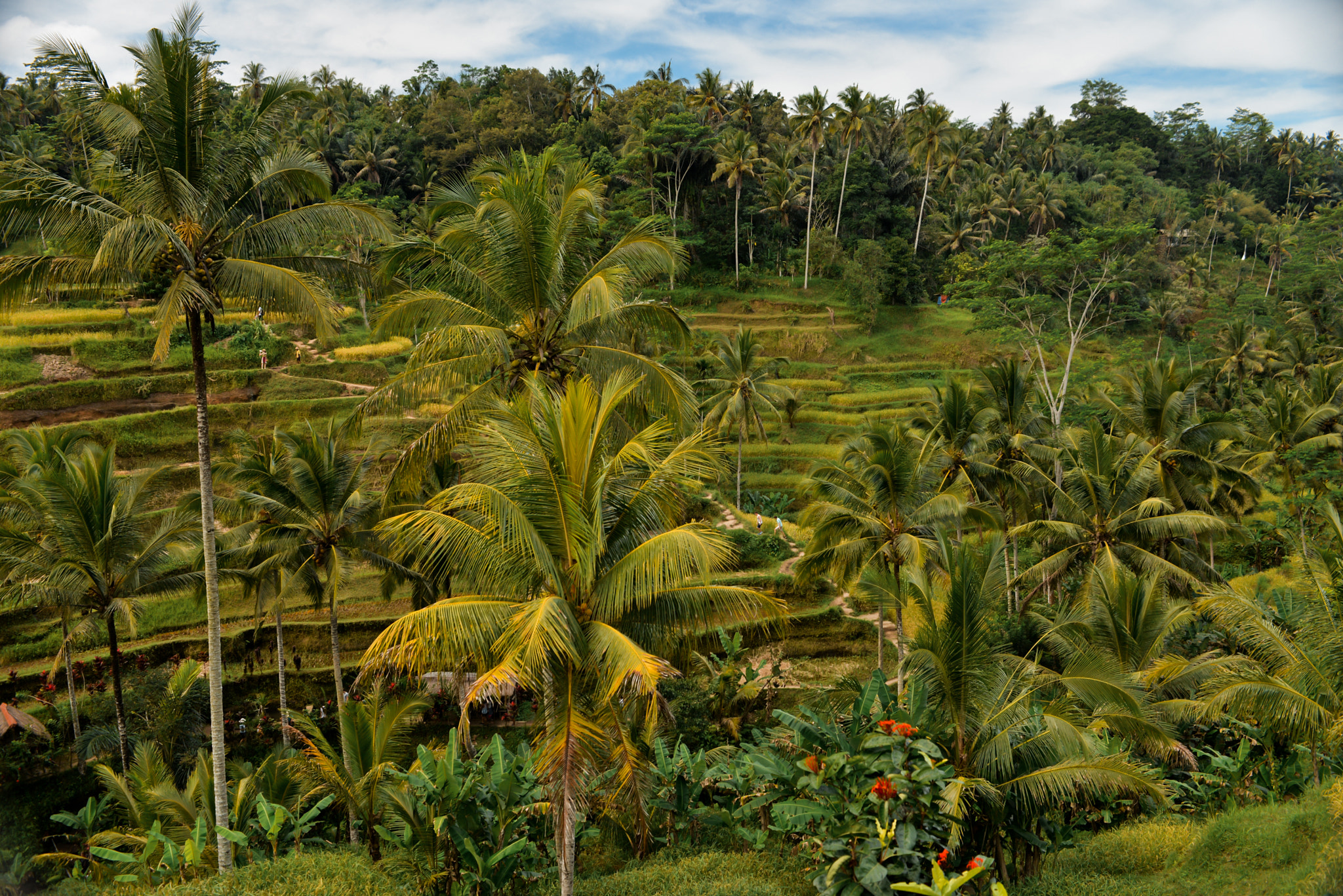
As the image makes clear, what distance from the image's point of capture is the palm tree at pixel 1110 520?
53.1 feet

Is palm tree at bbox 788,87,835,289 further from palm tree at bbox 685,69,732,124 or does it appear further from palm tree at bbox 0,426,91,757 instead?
palm tree at bbox 0,426,91,757

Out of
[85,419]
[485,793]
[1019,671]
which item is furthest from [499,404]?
[85,419]

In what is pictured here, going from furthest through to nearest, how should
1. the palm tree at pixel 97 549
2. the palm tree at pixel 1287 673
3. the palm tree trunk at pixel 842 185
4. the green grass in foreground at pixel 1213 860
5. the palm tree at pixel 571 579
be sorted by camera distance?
the palm tree trunk at pixel 842 185
the palm tree at pixel 97 549
the palm tree at pixel 1287 673
the green grass in foreground at pixel 1213 860
the palm tree at pixel 571 579

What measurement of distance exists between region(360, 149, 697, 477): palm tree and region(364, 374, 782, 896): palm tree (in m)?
2.76

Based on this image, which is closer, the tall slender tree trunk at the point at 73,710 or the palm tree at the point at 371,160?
the tall slender tree trunk at the point at 73,710

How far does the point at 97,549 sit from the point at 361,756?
20.8 feet

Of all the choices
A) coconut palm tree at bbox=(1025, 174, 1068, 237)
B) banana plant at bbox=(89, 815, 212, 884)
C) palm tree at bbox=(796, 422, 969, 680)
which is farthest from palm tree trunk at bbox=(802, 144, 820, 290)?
banana plant at bbox=(89, 815, 212, 884)

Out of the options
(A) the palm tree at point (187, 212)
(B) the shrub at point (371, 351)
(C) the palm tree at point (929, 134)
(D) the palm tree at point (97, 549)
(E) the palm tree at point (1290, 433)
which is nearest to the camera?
(A) the palm tree at point (187, 212)

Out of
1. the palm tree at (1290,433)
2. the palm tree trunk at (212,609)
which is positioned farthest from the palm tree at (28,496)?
the palm tree at (1290,433)

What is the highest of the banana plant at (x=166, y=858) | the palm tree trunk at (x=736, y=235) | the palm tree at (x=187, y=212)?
the palm tree trunk at (x=736, y=235)

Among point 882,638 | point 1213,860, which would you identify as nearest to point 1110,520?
point 882,638

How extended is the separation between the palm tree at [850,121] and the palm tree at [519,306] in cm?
4055

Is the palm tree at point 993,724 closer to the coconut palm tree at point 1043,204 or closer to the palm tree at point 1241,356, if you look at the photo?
the palm tree at point 1241,356

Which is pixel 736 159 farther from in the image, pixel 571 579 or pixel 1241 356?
pixel 571 579
